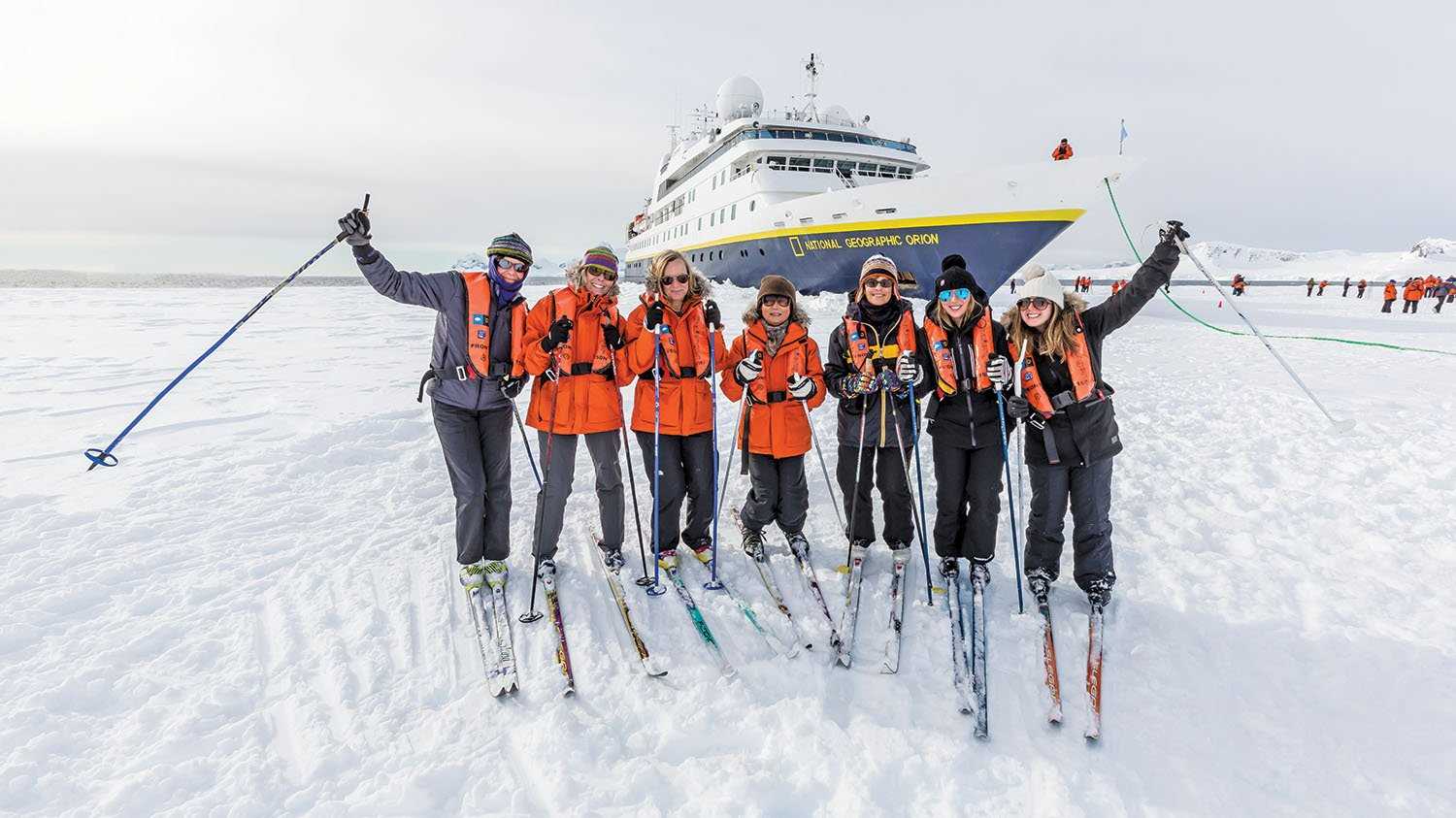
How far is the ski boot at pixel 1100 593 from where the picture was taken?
3314 millimetres

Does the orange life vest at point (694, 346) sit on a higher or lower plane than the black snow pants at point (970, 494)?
higher

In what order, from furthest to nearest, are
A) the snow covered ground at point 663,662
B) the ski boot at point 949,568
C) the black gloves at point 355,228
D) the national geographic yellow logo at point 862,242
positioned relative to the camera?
the national geographic yellow logo at point 862,242, the ski boot at point 949,568, the black gloves at point 355,228, the snow covered ground at point 663,662

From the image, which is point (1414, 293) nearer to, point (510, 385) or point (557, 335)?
point (557, 335)

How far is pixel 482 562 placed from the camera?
3643 mm

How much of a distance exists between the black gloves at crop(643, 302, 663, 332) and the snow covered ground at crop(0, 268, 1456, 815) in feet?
5.16

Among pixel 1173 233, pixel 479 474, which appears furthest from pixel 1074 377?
pixel 479 474

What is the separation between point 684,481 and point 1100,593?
8.20ft

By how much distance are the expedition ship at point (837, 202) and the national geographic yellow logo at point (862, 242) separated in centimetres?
3

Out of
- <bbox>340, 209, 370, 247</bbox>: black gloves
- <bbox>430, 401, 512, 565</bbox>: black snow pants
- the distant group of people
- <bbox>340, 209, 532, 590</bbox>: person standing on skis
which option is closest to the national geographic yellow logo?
<bbox>340, 209, 532, 590</bbox>: person standing on skis

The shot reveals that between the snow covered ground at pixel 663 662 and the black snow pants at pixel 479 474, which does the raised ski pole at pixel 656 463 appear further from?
the black snow pants at pixel 479 474

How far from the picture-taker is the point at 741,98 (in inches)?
1037

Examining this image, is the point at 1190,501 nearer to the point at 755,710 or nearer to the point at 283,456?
the point at 755,710

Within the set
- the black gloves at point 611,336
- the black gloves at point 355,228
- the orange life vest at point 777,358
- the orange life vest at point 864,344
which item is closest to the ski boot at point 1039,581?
the orange life vest at point 864,344

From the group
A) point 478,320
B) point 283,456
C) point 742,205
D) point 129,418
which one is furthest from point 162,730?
point 742,205
